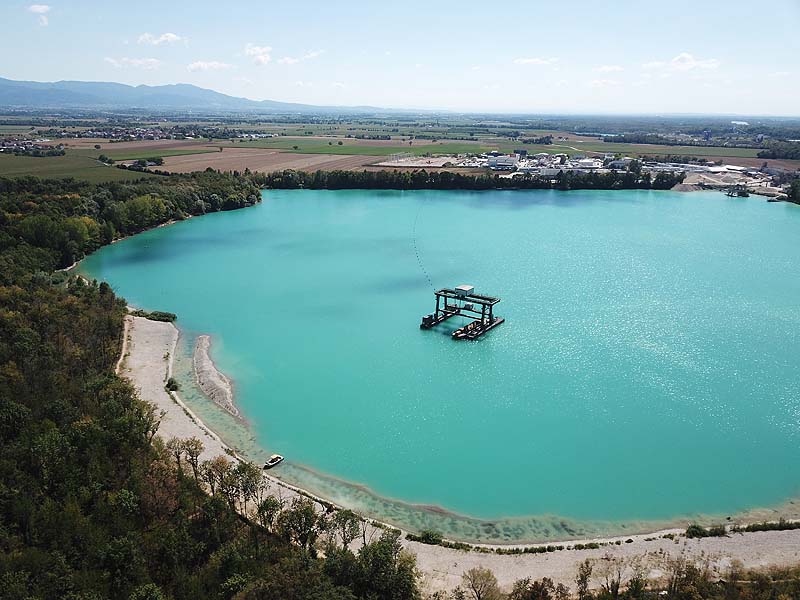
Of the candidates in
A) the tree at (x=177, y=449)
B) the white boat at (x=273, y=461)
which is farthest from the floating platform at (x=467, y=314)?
the tree at (x=177, y=449)

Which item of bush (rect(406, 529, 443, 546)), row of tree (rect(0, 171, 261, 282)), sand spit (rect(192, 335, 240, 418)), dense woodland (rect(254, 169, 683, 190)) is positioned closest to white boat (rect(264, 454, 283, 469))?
sand spit (rect(192, 335, 240, 418))

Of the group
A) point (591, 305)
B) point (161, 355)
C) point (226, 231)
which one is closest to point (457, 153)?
point (226, 231)

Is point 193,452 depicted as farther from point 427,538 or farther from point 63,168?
point 63,168

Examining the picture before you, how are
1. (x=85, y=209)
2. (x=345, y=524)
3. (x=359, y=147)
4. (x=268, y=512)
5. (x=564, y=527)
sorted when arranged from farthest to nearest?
(x=359, y=147) → (x=85, y=209) → (x=564, y=527) → (x=268, y=512) → (x=345, y=524)

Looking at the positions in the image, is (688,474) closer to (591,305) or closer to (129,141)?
(591,305)

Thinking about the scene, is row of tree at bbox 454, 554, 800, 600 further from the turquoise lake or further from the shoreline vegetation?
the turquoise lake

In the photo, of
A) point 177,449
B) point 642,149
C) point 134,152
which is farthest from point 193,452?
point 642,149
